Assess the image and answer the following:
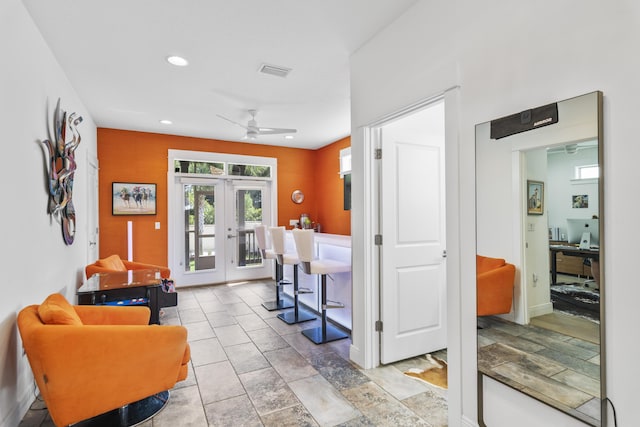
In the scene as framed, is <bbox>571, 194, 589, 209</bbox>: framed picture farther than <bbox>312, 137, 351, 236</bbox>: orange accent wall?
No

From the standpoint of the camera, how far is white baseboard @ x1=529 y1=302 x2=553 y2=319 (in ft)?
5.01

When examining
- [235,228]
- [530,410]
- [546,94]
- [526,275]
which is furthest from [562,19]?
[235,228]

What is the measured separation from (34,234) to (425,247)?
3028 mm

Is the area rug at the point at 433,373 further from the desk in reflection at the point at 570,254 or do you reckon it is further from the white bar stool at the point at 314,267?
the desk in reflection at the point at 570,254

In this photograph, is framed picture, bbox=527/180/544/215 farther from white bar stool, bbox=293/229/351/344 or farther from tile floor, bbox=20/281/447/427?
white bar stool, bbox=293/229/351/344

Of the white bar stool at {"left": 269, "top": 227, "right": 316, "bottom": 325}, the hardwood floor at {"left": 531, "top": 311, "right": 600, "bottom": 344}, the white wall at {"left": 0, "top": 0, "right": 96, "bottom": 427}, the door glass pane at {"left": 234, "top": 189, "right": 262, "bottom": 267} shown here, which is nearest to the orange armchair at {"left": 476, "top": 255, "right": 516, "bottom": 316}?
the hardwood floor at {"left": 531, "top": 311, "right": 600, "bottom": 344}

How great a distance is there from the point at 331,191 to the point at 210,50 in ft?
13.0

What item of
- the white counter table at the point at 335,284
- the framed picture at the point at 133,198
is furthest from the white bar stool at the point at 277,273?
the framed picture at the point at 133,198

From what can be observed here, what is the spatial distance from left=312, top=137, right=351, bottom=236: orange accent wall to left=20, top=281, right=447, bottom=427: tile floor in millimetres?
2811

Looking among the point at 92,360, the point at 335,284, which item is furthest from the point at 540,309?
the point at 335,284

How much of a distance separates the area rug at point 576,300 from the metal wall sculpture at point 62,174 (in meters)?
3.46

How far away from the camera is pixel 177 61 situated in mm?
3010

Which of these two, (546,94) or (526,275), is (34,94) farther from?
(526,275)

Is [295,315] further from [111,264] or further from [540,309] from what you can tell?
[540,309]
